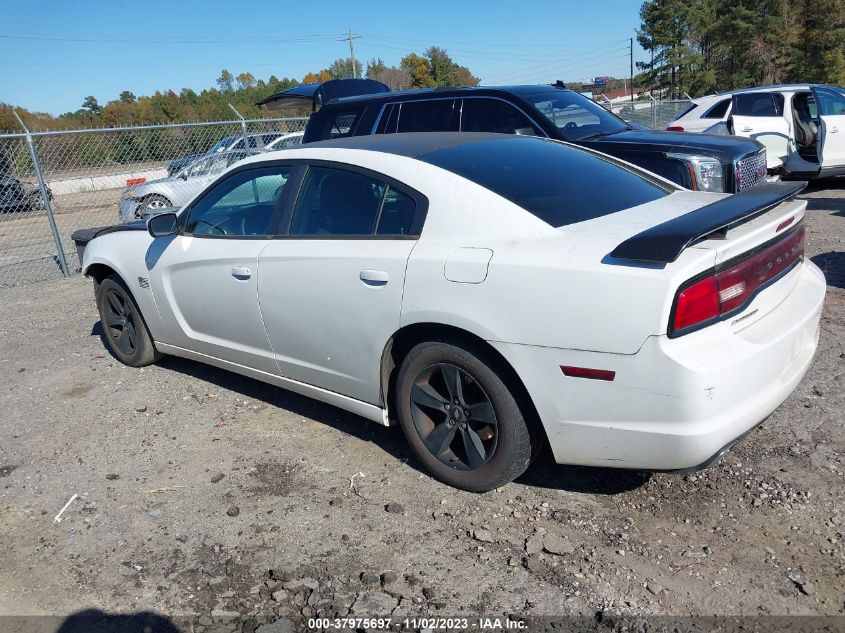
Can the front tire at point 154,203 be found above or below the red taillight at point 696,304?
below

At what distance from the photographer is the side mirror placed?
4.68 meters

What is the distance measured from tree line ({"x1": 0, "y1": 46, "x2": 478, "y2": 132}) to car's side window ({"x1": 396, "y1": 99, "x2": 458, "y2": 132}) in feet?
133

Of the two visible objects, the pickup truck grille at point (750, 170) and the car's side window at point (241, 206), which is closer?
the car's side window at point (241, 206)

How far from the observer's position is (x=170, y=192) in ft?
42.6

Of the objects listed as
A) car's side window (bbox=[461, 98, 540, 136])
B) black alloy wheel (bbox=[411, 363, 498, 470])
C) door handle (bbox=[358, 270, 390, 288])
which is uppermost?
Result: car's side window (bbox=[461, 98, 540, 136])

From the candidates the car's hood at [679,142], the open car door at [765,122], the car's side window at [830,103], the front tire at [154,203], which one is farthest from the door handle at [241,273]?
the car's side window at [830,103]

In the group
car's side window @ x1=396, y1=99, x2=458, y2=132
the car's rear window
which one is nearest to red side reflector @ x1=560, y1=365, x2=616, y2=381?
the car's rear window

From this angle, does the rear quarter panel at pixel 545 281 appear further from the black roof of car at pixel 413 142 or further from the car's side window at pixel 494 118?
the car's side window at pixel 494 118

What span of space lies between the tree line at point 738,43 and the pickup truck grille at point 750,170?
34210 millimetres

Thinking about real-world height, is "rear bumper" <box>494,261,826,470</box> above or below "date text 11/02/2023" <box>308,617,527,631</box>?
above

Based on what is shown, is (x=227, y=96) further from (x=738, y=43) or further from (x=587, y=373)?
(x=587, y=373)

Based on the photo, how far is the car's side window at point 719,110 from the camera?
12.0 m

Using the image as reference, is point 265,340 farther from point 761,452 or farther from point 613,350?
point 761,452

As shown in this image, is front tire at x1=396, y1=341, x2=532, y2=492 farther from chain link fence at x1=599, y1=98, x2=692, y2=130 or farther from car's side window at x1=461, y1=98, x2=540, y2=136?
chain link fence at x1=599, y1=98, x2=692, y2=130
